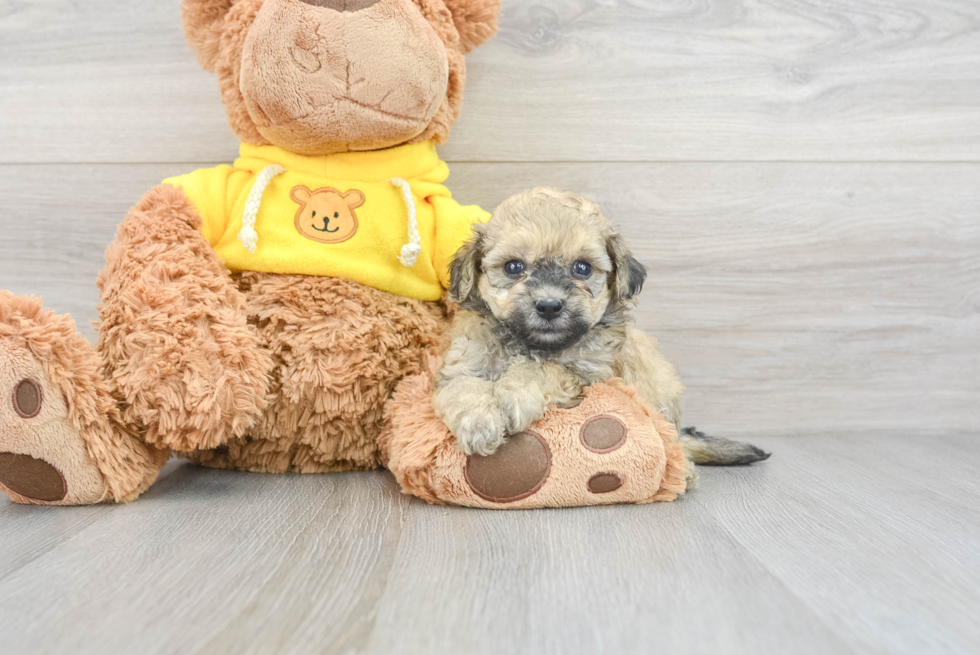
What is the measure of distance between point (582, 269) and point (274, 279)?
697mm

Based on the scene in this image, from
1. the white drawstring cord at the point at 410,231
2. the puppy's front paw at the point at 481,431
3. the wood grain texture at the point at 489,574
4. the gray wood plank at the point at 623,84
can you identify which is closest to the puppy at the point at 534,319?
the puppy's front paw at the point at 481,431

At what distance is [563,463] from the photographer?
136 centimetres

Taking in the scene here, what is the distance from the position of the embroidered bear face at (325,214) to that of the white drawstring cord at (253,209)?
0.06 meters

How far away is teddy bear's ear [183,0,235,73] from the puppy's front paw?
1025 mm

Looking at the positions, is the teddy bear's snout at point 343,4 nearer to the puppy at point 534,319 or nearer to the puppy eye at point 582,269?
the puppy at point 534,319

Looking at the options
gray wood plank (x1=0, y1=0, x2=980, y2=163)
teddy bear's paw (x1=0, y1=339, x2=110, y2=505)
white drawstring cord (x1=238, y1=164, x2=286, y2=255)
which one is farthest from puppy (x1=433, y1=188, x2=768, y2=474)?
teddy bear's paw (x1=0, y1=339, x2=110, y2=505)

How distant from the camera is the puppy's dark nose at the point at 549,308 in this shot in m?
1.35

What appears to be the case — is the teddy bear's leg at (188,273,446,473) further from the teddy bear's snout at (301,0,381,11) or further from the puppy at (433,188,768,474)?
the teddy bear's snout at (301,0,381,11)

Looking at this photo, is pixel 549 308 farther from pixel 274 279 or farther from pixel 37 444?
pixel 37 444

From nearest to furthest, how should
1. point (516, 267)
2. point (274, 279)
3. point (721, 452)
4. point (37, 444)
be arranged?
point (37, 444), point (516, 267), point (274, 279), point (721, 452)

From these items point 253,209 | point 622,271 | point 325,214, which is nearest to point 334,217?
point 325,214

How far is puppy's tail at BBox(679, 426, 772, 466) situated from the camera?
5.81 feet

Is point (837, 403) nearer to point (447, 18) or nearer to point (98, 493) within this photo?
point (447, 18)

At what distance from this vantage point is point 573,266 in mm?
1455
